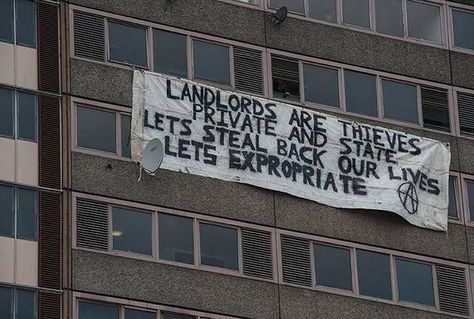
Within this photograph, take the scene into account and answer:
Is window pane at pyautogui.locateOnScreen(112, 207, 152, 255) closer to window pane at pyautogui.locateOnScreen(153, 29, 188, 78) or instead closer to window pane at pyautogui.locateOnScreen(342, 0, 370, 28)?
window pane at pyautogui.locateOnScreen(153, 29, 188, 78)

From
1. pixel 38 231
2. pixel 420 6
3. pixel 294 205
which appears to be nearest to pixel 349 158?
pixel 294 205

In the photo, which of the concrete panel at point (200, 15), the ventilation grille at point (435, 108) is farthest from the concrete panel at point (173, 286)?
the ventilation grille at point (435, 108)

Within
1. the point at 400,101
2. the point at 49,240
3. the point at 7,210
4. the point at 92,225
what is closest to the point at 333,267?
the point at 400,101

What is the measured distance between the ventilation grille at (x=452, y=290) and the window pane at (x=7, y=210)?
13726mm

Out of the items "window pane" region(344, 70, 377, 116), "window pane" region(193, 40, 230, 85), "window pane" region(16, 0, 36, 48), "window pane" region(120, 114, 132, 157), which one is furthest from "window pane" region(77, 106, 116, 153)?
"window pane" region(344, 70, 377, 116)

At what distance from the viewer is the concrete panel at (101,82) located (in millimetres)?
57250

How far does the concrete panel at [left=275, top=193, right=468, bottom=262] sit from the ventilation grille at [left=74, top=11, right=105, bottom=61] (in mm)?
6693

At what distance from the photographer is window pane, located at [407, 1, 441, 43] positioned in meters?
64.4

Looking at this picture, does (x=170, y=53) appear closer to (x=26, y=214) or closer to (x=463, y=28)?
(x=26, y=214)

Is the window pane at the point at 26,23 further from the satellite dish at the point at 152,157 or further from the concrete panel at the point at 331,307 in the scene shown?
the concrete panel at the point at 331,307

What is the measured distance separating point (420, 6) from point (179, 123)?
1055 cm

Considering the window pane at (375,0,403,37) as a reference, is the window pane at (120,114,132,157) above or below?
below

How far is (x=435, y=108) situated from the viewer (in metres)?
63.7

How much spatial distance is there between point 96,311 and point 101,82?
265 inches
